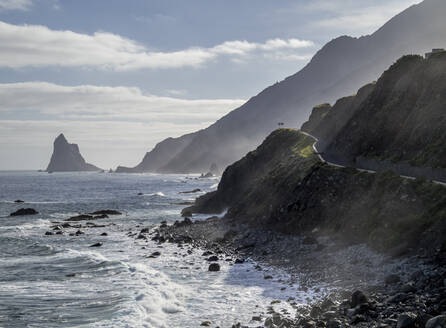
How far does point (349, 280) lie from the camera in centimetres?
2833

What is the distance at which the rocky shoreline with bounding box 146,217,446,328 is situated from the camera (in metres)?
19.4

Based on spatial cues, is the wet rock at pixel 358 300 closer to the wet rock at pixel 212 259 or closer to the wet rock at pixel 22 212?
the wet rock at pixel 212 259

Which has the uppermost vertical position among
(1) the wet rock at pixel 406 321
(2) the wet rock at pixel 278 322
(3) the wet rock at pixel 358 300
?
(1) the wet rock at pixel 406 321

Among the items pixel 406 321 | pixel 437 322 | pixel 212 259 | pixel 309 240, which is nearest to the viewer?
pixel 437 322

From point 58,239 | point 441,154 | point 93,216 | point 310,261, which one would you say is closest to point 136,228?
point 58,239

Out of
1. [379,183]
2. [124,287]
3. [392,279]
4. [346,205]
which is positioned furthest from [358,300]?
[346,205]

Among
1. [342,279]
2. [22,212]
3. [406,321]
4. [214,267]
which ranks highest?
[406,321]

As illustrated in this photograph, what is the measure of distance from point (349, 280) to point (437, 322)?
1245cm

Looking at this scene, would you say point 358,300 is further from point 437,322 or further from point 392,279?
point 437,322

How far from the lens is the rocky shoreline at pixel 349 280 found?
63.6ft

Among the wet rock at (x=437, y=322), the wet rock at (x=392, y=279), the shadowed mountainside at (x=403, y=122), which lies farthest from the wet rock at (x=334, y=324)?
the shadowed mountainside at (x=403, y=122)

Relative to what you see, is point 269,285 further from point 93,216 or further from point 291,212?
point 93,216

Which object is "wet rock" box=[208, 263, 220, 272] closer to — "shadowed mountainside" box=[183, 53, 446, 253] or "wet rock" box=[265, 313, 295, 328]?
"shadowed mountainside" box=[183, 53, 446, 253]

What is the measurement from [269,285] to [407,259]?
973cm
